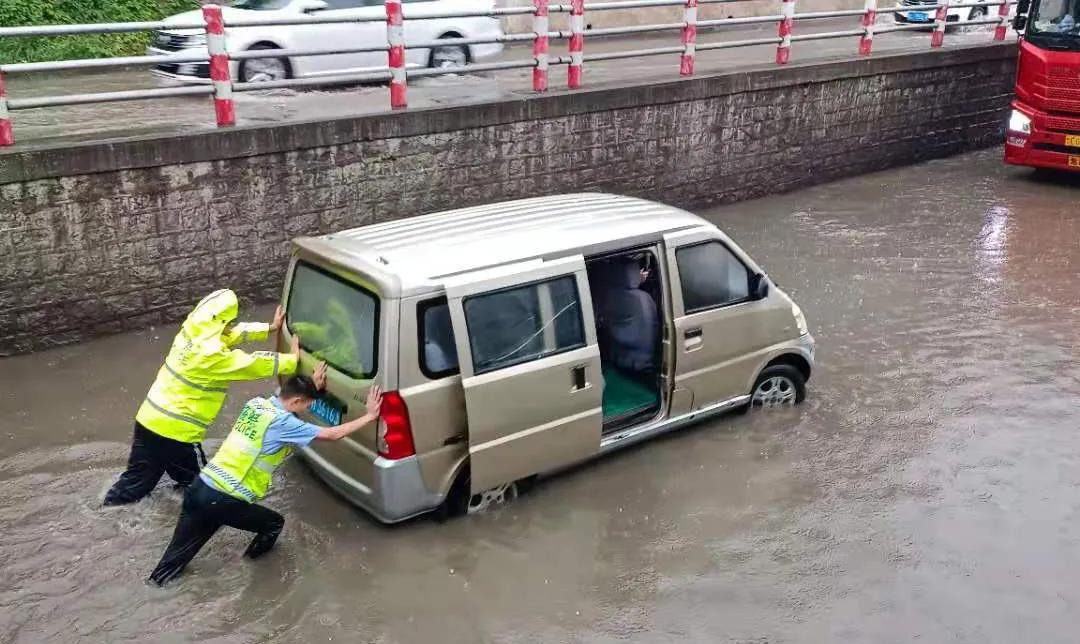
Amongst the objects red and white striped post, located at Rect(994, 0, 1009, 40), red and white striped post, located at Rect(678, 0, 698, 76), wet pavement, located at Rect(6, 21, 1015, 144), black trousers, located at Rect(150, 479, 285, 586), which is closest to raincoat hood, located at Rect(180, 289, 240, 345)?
black trousers, located at Rect(150, 479, 285, 586)

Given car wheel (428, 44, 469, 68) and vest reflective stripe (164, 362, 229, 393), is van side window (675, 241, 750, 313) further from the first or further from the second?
car wheel (428, 44, 469, 68)

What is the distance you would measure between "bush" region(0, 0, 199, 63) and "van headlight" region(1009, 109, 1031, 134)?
13.6 m

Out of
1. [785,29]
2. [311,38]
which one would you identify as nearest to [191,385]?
[311,38]

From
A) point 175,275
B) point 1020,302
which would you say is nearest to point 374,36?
point 175,275

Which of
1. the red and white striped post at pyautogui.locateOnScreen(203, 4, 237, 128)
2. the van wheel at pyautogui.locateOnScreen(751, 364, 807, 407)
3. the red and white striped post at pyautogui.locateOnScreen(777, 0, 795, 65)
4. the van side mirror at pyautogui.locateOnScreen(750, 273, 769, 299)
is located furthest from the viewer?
the red and white striped post at pyautogui.locateOnScreen(777, 0, 795, 65)

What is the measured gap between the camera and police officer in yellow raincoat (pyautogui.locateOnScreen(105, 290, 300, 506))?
206 inches

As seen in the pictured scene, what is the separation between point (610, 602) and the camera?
4.97 meters

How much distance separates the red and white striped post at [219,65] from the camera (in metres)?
8.18

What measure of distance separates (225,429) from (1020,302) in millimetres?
7487

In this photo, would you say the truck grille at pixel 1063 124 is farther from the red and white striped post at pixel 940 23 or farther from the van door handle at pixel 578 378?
the van door handle at pixel 578 378

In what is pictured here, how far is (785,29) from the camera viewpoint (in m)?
12.9

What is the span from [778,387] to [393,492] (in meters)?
3.17

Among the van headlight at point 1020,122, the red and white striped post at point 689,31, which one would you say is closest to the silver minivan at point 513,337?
the red and white striped post at point 689,31

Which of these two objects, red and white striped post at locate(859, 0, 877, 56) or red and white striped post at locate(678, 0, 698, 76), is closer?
red and white striped post at locate(678, 0, 698, 76)
